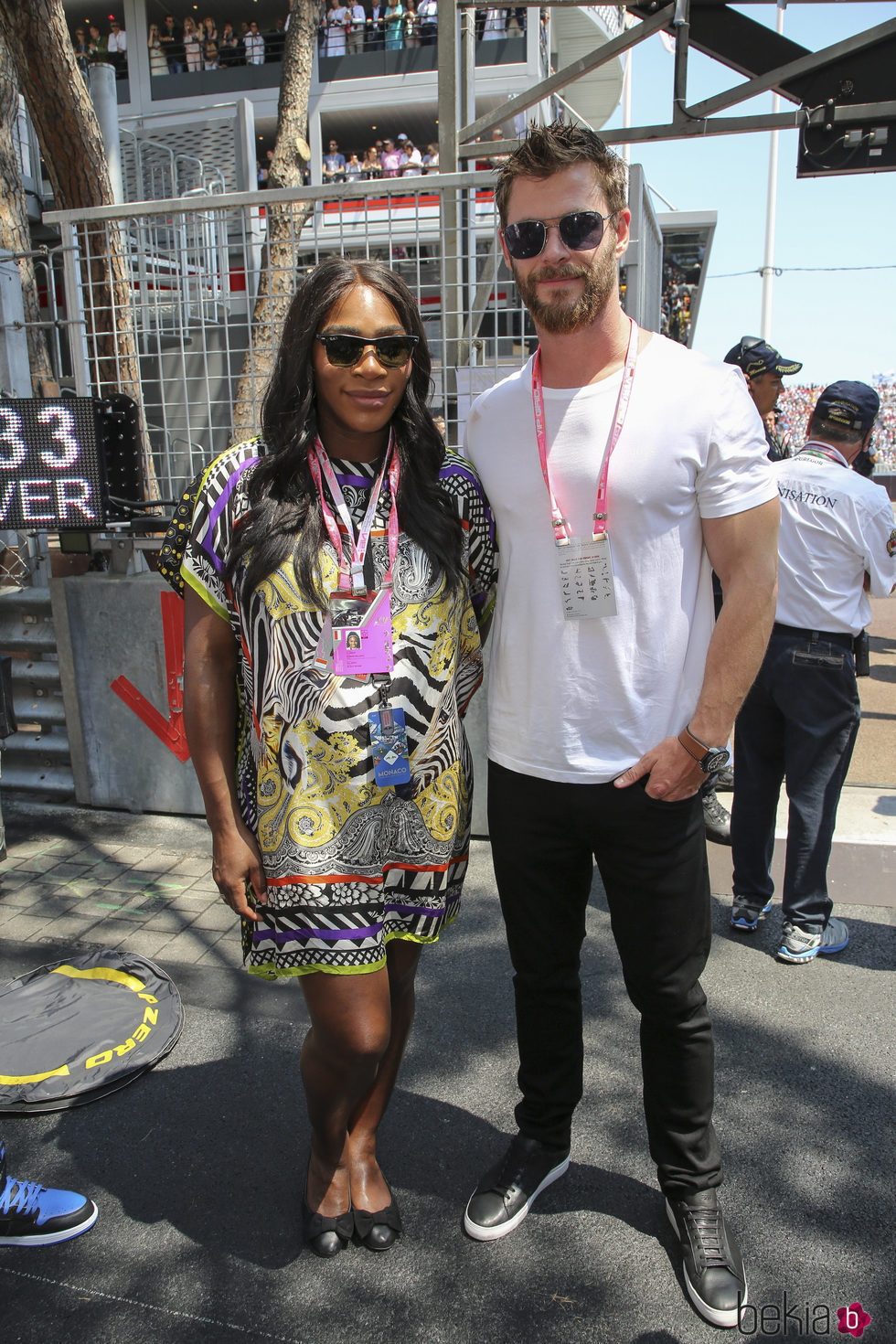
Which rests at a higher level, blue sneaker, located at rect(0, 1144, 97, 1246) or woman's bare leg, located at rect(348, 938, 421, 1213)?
woman's bare leg, located at rect(348, 938, 421, 1213)

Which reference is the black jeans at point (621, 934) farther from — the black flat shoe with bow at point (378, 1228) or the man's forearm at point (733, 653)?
the black flat shoe with bow at point (378, 1228)

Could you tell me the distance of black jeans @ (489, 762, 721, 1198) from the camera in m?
2.03

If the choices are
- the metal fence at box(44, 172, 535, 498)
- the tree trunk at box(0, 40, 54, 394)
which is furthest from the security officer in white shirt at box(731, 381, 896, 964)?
the tree trunk at box(0, 40, 54, 394)

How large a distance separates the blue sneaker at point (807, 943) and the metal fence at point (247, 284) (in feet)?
8.40

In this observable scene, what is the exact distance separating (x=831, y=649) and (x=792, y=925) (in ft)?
3.44

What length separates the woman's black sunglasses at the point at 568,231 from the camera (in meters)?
1.91

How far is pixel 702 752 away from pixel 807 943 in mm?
1936

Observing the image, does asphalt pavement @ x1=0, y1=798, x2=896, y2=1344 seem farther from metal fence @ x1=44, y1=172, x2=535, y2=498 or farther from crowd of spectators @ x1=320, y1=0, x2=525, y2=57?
crowd of spectators @ x1=320, y1=0, x2=525, y2=57

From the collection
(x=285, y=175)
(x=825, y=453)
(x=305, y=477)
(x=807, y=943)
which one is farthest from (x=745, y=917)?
(x=285, y=175)

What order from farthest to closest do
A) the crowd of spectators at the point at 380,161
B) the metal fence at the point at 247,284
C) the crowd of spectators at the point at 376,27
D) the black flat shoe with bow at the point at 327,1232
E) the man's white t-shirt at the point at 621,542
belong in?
1. the crowd of spectators at the point at 376,27
2. the crowd of spectators at the point at 380,161
3. the metal fence at the point at 247,284
4. the black flat shoe with bow at the point at 327,1232
5. the man's white t-shirt at the point at 621,542

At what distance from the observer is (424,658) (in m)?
1.99

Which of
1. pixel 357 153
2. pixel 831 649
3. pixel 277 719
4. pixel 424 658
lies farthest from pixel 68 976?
pixel 357 153

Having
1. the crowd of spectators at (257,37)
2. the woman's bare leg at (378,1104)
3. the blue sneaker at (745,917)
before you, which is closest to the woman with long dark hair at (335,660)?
the woman's bare leg at (378,1104)

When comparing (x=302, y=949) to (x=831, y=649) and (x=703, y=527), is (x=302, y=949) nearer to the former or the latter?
(x=703, y=527)
